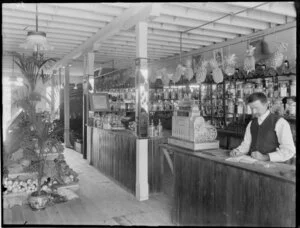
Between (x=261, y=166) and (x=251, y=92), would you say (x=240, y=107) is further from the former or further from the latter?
(x=261, y=166)

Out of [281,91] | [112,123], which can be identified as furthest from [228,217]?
[112,123]

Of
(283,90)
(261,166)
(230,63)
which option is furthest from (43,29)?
(261,166)

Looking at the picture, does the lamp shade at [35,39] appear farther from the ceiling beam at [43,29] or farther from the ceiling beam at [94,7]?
the ceiling beam at [43,29]

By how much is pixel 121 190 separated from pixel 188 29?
4127 millimetres

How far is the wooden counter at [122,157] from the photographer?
5.41 metres

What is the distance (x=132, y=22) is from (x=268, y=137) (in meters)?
3.21

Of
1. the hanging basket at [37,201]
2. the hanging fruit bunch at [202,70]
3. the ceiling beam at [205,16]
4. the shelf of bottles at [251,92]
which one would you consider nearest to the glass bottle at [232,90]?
the shelf of bottles at [251,92]

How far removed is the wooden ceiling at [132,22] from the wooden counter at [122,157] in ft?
6.99

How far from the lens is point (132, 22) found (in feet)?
17.5

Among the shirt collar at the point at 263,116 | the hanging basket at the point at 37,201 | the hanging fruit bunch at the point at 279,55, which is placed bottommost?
the hanging basket at the point at 37,201

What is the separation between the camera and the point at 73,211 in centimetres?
455

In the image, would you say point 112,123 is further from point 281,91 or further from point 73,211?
point 281,91

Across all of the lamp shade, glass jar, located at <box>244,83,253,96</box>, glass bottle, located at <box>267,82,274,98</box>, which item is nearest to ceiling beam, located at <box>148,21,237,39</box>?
glass jar, located at <box>244,83,253,96</box>

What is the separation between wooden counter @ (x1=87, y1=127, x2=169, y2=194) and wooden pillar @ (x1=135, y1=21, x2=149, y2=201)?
0.23 meters
